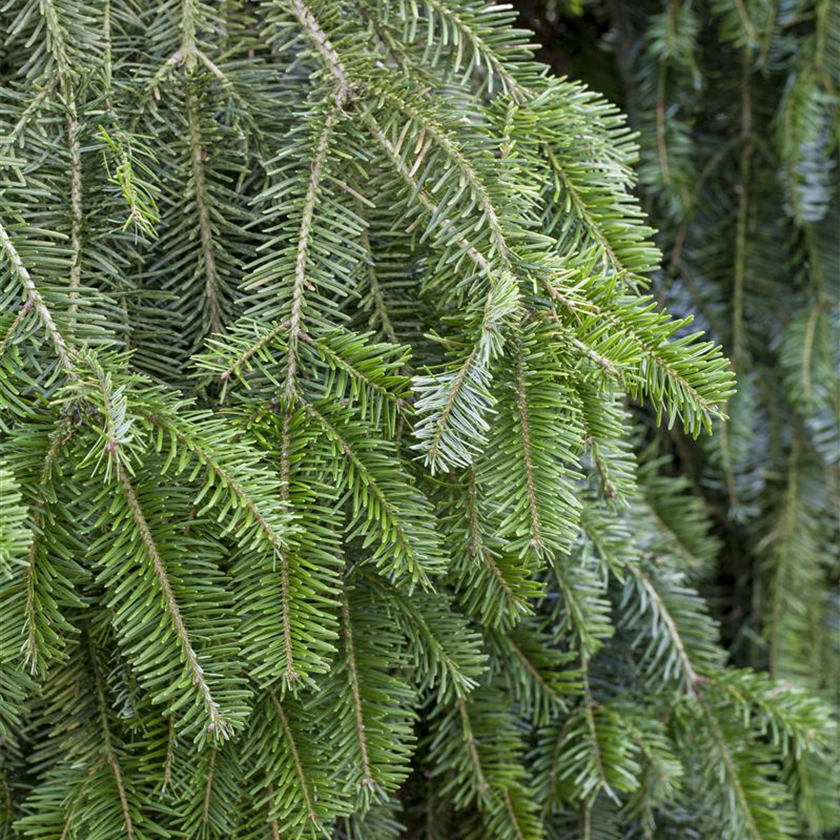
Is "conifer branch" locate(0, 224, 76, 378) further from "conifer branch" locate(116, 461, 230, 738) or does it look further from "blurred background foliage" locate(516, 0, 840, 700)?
"blurred background foliage" locate(516, 0, 840, 700)

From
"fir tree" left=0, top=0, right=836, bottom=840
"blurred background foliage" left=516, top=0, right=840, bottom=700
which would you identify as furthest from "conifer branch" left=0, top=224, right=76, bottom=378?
"blurred background foliage" left=516, top=0, right=840, bottom=700

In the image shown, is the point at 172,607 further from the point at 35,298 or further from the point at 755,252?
the point at 755,252

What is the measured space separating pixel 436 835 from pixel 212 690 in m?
0.27

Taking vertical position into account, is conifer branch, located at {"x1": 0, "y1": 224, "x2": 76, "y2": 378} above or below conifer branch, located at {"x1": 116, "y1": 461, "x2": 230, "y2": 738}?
above

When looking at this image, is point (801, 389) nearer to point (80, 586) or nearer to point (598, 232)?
point (598, 232)

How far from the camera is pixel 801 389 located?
791 mm

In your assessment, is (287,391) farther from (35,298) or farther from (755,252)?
(755,252)

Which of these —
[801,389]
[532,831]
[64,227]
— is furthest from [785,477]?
[64,227]

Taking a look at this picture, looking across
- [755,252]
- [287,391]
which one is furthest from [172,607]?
[755,252]

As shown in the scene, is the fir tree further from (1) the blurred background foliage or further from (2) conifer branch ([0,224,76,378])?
(1) the blurred background foliage

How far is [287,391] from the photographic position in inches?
15.7

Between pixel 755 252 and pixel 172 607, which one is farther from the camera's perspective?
pixel 755 252

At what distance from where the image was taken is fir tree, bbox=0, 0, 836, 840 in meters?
0.37

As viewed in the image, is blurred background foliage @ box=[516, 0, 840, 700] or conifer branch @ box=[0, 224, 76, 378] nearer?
conifer branch @ box=[0, 224, 76, 378]
